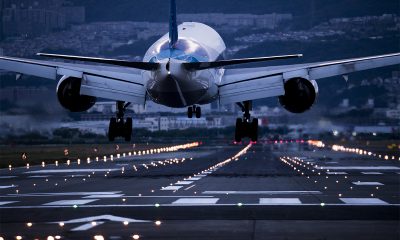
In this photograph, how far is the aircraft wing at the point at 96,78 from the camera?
4494 centimetres

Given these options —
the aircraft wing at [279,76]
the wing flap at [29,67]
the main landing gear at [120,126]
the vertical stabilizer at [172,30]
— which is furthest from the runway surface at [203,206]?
the vertical stabilizer at [172,30]

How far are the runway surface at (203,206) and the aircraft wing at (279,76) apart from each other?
387 cm

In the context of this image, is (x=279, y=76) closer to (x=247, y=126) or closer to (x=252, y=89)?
(x=252, y=89)

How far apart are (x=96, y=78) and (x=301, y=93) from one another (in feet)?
29.5

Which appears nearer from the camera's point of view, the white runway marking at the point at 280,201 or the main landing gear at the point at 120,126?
the white runway marking at the point at 280,201

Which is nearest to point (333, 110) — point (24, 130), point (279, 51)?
point (24, 130)

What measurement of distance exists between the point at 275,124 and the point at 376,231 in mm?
76771

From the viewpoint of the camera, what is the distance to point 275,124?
100m

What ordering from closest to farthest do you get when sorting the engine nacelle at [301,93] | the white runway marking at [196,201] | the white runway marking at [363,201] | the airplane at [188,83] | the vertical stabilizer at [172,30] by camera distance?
the white runway marking at [363,201] → the white runway marking at [196,201] → the vertical stabilizer at [172,30] → the airplane at [188,83] → the engine nacelle at [301,93]

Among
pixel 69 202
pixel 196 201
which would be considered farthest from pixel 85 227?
pixel 196 201

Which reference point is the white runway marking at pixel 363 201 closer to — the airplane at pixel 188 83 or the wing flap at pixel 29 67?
the airplane at pixel 188 83

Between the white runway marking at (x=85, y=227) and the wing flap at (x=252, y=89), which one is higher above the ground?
the wing flap at (x=252, y=89)

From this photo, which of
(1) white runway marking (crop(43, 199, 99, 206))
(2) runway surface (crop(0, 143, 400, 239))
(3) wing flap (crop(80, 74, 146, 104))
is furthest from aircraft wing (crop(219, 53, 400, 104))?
(1) white runway marking (crop(43, 199, 99, 206))

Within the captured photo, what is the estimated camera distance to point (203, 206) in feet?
103
